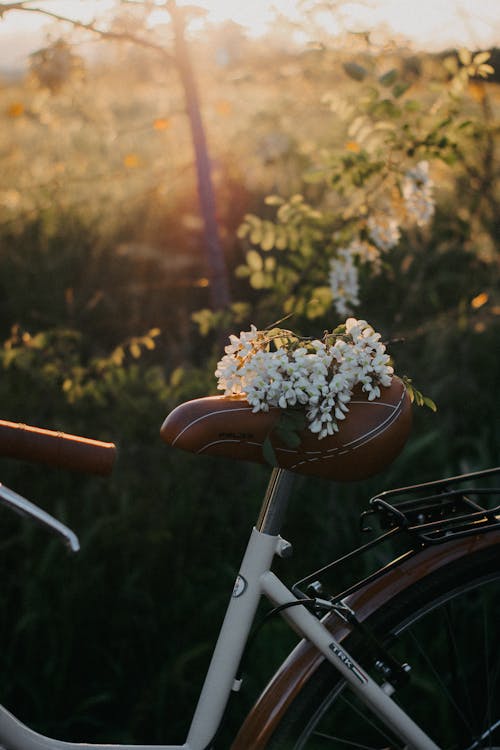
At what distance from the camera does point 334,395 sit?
135 centimetres

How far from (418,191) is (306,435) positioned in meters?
1.30

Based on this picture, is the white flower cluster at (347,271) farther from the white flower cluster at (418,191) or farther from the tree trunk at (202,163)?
the tree trunk at (202,163)

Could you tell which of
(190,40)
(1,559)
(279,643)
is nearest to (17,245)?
(190,40)

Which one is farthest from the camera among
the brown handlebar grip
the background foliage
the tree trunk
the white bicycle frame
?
the tree trunk

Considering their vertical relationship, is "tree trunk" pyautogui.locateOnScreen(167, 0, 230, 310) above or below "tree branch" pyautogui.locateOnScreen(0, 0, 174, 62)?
below

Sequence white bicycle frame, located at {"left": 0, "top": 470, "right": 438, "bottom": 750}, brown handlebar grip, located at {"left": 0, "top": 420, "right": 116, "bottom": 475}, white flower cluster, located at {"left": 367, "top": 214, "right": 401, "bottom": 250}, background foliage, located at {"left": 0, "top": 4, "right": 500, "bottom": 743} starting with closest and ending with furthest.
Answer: brown handlebar grip, located at {"left": 0, "top": 420, "right": 116, "bottom": 475} → white bicycle frame, located at {"left": 0, "top": 470, "right": 438, "bottom": 750} → background foliage, located at {"left": 0, "top": 4, "right": 500, "bottom": 743} → white flower cluster, located at {"left": 367, "top": 214, "right": 401, "bottom": 250}

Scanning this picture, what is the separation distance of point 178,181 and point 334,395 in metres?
3.06

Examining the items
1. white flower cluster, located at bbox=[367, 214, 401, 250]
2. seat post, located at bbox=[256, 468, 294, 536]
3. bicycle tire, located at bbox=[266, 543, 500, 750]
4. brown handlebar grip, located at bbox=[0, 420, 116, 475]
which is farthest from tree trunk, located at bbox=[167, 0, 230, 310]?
brown handlebar grip, located at bbox=[0, 420, 116, 475]

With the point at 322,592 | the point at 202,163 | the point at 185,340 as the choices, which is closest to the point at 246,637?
the point at 322,592

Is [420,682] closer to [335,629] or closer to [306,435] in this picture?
[335,629]

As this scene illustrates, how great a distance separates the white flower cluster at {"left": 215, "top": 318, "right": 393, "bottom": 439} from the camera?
133 cm

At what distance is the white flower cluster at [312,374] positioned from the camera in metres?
1.33

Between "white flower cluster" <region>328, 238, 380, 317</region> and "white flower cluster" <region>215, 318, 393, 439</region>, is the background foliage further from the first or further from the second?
"white flower cluster" <region>215, 318, 393, 439</region>

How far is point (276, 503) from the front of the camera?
1.44 meters
